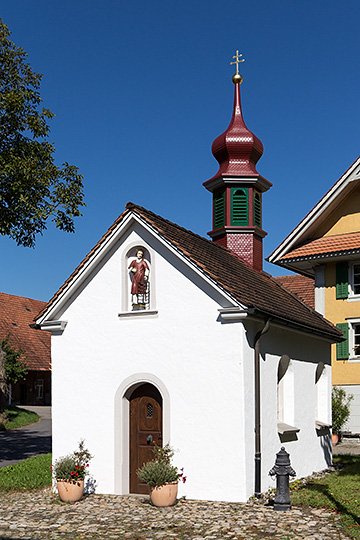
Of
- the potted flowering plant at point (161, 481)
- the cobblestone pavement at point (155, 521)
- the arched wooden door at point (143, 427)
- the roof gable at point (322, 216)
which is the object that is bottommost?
the cobblestone pavement at point (155, 521)

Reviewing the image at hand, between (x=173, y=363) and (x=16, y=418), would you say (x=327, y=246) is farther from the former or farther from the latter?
(x=16, y=418)

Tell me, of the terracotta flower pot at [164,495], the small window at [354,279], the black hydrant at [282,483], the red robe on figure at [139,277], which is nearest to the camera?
the black hydrant at [282,483]

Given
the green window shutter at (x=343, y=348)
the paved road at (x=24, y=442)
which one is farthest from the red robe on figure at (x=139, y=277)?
the green window shutter at (x=343, y=348)

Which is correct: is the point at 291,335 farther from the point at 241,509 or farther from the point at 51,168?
the point at 51,168

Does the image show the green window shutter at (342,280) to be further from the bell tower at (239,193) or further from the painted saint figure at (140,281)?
the painted saint figure at (140,281)

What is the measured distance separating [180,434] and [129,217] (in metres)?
4.46

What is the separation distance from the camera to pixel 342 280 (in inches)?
934

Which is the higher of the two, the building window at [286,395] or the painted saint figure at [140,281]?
the painted saint figure at [140,281]

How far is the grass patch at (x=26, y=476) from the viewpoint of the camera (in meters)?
14.3

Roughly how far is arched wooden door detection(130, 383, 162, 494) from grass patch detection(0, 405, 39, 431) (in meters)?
20.0

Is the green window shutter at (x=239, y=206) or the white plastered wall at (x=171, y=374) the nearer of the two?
the white plastered wall at (x=171, y=374)

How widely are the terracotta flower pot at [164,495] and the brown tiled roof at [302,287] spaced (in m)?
17.4

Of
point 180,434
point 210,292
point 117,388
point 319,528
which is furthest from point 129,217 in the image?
point 319,528

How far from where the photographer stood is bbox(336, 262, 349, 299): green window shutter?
2355 cm
